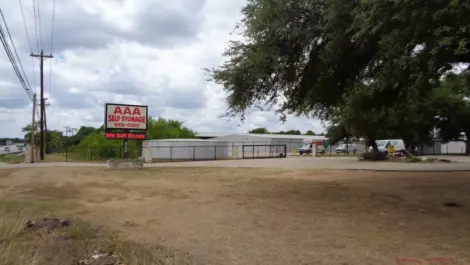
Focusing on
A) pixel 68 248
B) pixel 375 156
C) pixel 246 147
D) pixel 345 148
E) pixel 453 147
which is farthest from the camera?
pixel 345 148

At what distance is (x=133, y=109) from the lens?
124 ft

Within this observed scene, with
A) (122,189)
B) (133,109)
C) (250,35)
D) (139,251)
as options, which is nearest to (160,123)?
(133,109)

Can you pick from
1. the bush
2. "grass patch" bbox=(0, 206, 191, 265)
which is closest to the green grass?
"grass patch" bbox=(0, 206, 191, 265)

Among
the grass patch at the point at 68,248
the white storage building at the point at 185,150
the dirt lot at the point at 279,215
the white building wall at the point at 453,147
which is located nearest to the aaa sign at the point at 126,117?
the dirt lot at the point at 279,215

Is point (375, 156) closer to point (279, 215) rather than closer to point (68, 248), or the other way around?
point (279, 215)

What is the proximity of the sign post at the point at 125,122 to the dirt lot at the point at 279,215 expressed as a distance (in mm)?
13794

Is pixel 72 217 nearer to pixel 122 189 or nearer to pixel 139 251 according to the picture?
pixel 139 251

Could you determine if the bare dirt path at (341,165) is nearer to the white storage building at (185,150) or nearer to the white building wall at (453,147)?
the white storage building at (185,150)

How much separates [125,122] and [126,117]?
42cm

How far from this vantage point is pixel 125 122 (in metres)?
37.3

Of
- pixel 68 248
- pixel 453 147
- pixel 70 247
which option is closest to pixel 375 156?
pixel 453 147

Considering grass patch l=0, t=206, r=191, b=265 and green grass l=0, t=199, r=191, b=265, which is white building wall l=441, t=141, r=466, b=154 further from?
grass patch l=0, t=206, r=191, b=265

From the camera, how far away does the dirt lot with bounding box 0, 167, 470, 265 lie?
29.5ft

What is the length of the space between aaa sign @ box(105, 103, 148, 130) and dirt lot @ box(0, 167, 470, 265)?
45.7 ft
